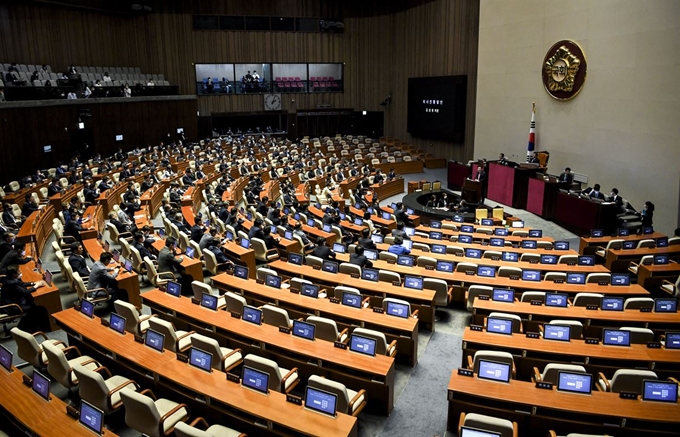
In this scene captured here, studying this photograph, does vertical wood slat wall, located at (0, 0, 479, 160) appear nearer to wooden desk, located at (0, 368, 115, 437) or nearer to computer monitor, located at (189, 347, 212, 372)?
wooden desk, located at (0, 368, 115, 437)

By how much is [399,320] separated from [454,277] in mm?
2452

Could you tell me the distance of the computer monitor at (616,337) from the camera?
609cm

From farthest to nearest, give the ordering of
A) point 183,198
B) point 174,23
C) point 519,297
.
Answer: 1. point 174,23
2. point 183,198
3. point 519,297

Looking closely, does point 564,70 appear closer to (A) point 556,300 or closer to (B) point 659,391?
(A) point 556,300

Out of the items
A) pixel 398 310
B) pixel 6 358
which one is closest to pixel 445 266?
pixel 398 310

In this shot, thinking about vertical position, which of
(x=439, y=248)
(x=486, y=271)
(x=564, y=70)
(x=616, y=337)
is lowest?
(x=439, y=248)

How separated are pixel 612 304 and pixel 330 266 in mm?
4522

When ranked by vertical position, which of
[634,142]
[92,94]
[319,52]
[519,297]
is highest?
[319,52]

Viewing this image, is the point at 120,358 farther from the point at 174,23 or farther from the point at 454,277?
the point at 174,23

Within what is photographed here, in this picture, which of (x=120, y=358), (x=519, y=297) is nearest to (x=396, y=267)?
A: (x=519, y=297)

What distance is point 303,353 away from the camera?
5914mm

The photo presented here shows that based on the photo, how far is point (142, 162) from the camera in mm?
21656

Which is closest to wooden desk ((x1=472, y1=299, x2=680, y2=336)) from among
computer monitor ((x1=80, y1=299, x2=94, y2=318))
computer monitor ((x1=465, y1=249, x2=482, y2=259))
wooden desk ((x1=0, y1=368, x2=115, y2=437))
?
computer monitor ((x1=465, y1=249, x2=482, y2=259))

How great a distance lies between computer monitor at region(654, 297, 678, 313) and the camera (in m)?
7.31
